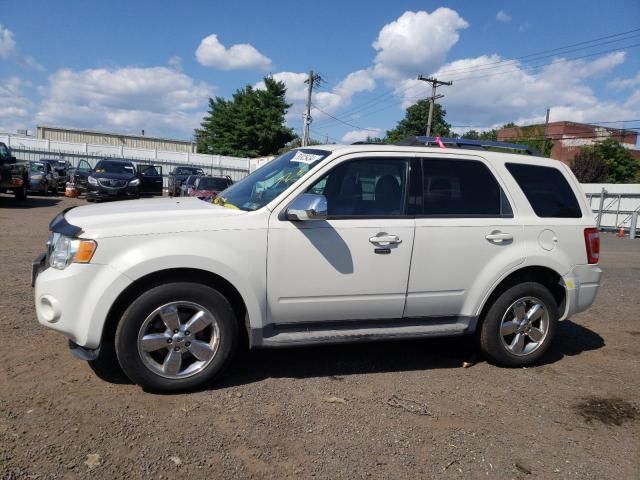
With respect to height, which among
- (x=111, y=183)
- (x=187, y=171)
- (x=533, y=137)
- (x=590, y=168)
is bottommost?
(x=111, y=183)

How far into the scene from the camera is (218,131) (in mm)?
59875

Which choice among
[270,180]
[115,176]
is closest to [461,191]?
[270,180]

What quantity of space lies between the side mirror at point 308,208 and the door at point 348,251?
0.32 feet

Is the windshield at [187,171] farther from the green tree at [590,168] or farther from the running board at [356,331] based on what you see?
the green tree at [590,168]

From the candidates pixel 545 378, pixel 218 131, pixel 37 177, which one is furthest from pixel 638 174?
pixel 545 378

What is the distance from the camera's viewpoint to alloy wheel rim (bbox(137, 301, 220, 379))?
360cm

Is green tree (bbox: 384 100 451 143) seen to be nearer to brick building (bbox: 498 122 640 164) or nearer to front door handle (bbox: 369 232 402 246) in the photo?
brick building (bbox: 498 122 640 164)

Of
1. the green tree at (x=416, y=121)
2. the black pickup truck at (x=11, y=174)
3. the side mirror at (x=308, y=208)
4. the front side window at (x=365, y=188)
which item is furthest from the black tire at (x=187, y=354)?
the green tree at (x=416, y=121)

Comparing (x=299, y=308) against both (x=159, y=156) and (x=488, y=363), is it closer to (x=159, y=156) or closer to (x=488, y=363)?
(x=488, y=363)

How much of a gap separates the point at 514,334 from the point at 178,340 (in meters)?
2.91

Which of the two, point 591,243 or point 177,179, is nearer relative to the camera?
point 591,243

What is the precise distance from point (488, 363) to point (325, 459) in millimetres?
2334

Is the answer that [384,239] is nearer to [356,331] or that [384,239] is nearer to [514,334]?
[356,331]

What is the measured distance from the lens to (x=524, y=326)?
4684mm
